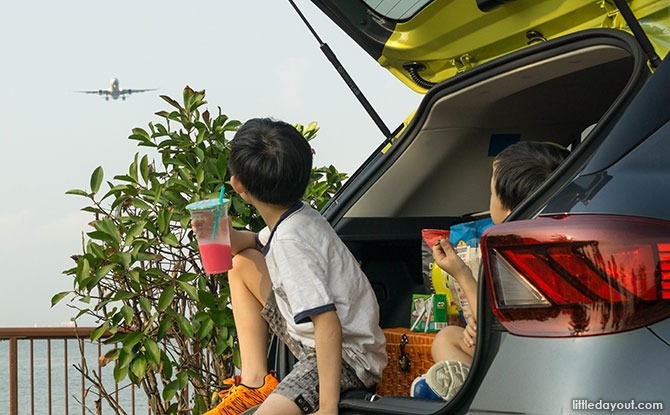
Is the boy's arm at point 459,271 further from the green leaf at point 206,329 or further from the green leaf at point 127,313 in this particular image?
the green leaf at point 127,313

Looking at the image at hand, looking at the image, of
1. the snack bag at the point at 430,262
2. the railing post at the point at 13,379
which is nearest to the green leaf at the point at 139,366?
the snack bag at the point at 430,262

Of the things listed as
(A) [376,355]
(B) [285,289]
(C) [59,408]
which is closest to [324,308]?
(B) [285,289]

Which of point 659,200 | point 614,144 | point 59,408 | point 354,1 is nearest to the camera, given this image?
point 659,200

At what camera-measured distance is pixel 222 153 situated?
427 centimetres

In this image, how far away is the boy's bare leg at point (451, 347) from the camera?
2.45 m

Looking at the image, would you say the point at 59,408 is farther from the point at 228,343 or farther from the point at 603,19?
the point at 603,19

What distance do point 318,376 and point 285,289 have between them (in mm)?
229

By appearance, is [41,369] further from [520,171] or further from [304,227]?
[520,171]

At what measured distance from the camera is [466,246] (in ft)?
9.39

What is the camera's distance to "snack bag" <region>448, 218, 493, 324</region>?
2.75 m

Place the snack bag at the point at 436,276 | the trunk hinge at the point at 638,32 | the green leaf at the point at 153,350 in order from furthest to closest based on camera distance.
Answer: the green leaf at the point at 153,350, the snack bag at the point at 436,276, the trunk hinge at the point at 638,32

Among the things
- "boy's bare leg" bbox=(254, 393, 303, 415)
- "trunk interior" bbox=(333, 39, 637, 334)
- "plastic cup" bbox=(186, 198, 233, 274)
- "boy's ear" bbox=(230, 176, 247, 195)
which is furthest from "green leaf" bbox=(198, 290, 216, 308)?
"boy's bare leg" bbox=(254, 393, 303, 415)

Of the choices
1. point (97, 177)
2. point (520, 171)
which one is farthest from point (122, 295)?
point (520, 171)

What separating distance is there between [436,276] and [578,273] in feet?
4.61
